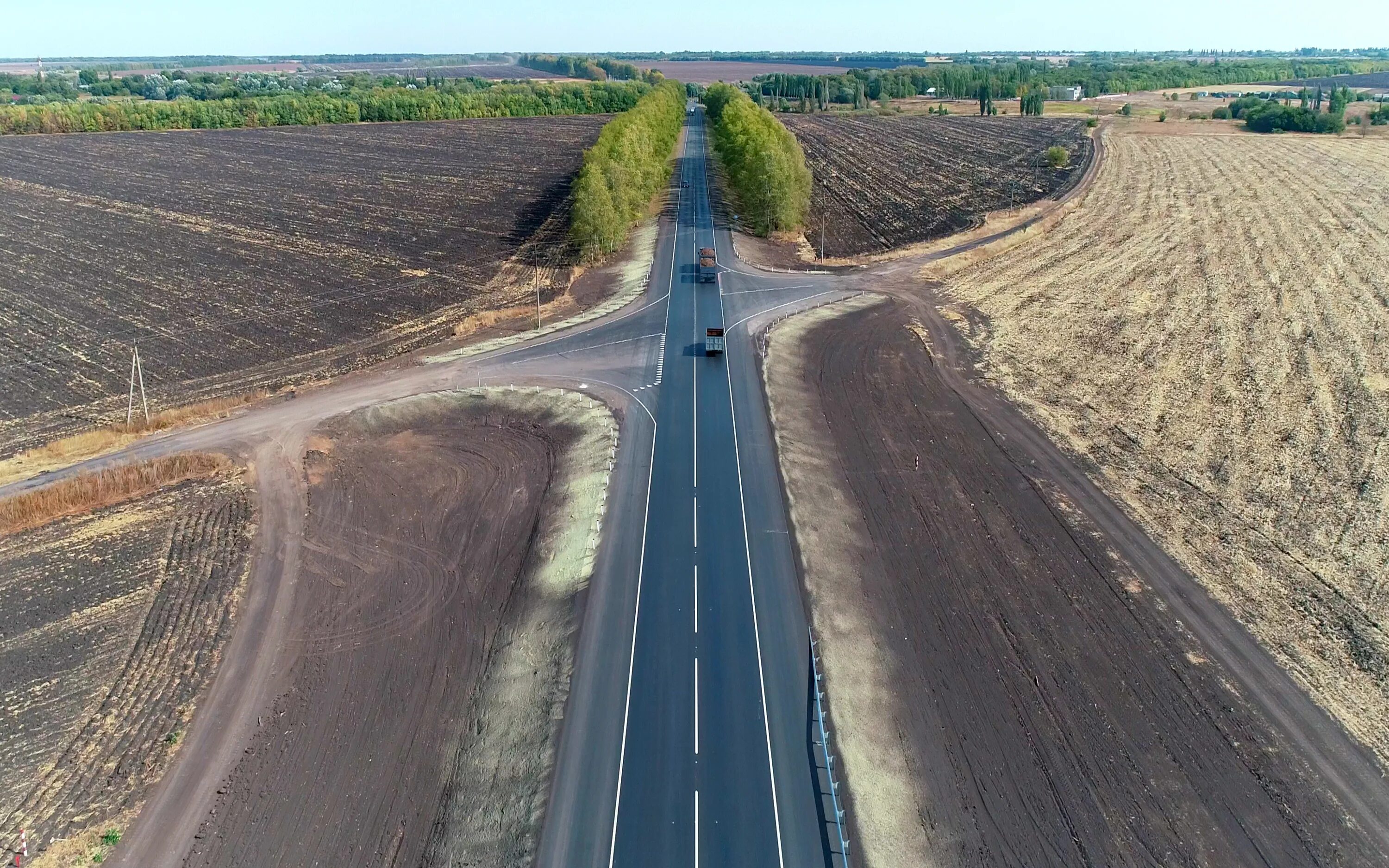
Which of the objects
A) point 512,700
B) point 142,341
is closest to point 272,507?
point 512,700

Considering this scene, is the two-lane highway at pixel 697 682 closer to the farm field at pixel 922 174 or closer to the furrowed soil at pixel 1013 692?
the furrowed soil at pixel 1013 692

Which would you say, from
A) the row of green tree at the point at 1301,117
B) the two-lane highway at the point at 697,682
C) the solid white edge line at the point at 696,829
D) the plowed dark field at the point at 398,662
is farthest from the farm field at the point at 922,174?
the solid white edge line at the point at 696,829

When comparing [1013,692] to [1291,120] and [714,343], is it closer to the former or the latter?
[714,343]

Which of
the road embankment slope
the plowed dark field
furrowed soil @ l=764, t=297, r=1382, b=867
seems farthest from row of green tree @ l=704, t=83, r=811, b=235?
the plowed dark field

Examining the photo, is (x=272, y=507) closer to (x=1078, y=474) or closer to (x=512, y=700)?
(x=512, y=700)

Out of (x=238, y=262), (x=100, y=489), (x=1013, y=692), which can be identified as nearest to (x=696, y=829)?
(x=1013, y=692)
